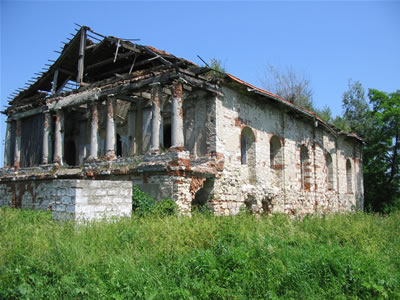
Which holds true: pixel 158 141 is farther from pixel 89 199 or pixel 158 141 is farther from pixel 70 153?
pixel 70 153

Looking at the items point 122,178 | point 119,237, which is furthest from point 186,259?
point 122,178

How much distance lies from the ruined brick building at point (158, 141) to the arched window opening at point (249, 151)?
40 millimetres

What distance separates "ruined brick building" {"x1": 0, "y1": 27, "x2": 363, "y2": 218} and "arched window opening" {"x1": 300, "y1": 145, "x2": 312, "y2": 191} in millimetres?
50

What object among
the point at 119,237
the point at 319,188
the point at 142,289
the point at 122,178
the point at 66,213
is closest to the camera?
the point at 142,289

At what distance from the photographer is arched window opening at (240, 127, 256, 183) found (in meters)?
14.9

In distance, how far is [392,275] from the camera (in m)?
5.81

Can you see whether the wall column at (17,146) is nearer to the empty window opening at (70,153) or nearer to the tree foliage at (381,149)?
the empty window opening at (70,153)

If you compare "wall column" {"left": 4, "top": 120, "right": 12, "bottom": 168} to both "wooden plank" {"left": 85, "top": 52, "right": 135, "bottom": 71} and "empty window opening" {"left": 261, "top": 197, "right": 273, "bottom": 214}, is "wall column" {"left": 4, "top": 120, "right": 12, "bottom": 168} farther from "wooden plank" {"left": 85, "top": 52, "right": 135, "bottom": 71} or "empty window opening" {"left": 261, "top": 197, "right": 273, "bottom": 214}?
"empty window opening" {"left": 261, "top": 197, "right": 273, "bottom": 214}

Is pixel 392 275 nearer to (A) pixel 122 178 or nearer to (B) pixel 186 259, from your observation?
(B) pixel 186 259

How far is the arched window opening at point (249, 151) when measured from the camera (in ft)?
48.8

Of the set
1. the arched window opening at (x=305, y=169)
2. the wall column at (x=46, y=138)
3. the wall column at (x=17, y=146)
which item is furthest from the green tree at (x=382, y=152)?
the wall column at (x=17, y=146)

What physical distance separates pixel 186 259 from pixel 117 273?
1.15 metres

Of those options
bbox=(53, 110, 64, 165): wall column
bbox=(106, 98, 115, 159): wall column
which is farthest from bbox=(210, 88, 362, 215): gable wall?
bbox=(53, 110, 64, 165): wall column

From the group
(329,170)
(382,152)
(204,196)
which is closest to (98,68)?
(204,196)
